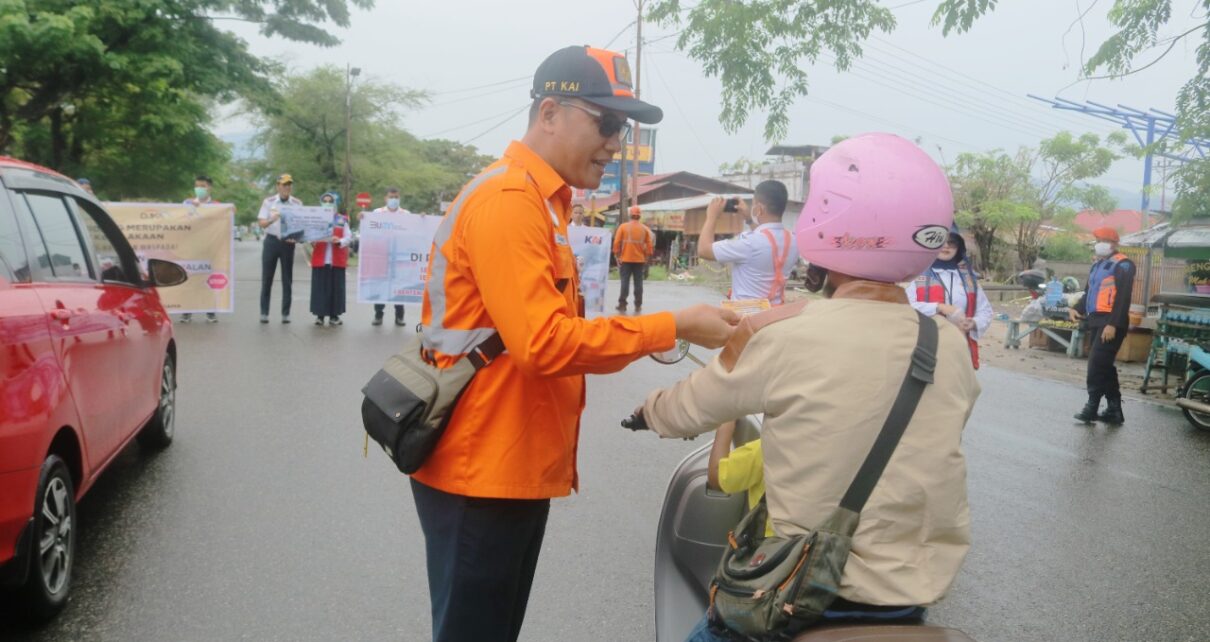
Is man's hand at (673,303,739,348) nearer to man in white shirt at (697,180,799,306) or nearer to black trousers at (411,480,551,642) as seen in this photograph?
black trousers at (411,480,551,642)

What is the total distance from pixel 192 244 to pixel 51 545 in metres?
9.63

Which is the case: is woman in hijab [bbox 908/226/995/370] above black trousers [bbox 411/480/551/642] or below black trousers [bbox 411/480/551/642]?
above

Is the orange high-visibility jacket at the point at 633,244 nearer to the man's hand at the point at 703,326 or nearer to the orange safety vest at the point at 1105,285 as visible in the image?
the orange safety vest at the point at 1105,285

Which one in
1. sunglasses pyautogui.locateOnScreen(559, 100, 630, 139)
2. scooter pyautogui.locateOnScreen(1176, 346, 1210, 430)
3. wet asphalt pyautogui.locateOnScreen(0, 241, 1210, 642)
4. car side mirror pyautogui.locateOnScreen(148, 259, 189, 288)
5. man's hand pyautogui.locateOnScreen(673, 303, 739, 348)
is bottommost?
wet asphalt pyautogui.locateOnScreen(0, 241, 1210, 642)

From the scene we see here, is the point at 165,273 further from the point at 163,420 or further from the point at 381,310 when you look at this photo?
the point at 381,310

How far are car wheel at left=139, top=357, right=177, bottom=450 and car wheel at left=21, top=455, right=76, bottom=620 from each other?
2080 millimetres

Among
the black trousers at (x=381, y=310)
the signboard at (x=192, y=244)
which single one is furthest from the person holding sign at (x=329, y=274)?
the signboard at (x=192, y=244)

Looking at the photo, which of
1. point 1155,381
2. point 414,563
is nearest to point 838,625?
point 414,563

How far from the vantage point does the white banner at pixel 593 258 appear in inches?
525

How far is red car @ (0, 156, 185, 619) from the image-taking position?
304cm

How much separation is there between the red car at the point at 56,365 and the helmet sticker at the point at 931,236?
279 centimetres

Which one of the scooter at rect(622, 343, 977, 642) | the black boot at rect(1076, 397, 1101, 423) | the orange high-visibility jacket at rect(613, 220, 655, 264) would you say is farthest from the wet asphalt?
the orange high-visibility jacket at rect(613, 220, 655, 264)

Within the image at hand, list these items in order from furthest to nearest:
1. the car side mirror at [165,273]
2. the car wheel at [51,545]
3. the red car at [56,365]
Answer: the car side mirror at [165,273], the car wheel at [51,545], the red car at [56,365]

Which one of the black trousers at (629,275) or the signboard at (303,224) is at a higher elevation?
the signboard at (303,224)
